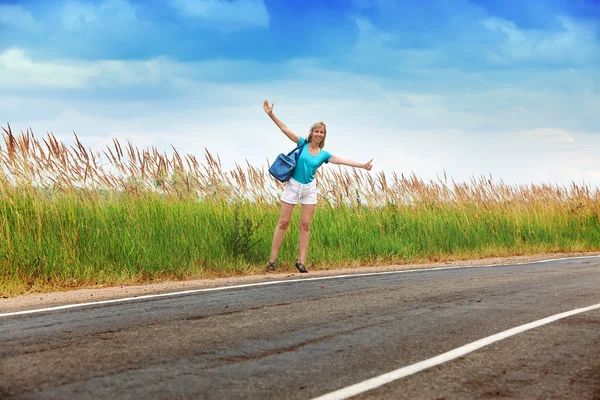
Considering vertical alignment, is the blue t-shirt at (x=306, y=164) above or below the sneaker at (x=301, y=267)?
above

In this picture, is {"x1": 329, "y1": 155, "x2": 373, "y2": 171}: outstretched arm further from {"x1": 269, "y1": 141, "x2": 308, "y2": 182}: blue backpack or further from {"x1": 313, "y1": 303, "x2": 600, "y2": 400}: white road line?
{"x1": 313, "y1": 303, "x2": 600, "y2": 400}: white road line

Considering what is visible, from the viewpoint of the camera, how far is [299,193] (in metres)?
13.5

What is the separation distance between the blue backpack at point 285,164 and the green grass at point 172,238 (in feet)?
5.37

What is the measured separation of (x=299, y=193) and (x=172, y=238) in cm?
251

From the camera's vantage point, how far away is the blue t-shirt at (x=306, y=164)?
1335cm

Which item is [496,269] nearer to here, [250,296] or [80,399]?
[250,296]

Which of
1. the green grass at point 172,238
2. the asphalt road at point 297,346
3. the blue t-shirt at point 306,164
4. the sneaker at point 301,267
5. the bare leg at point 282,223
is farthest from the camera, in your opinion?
the sneaker at point 301,267

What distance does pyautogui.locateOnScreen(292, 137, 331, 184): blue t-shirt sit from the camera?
1335cm

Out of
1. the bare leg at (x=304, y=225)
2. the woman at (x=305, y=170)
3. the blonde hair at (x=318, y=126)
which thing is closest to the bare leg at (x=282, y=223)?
the woman at (x=305, y=170)

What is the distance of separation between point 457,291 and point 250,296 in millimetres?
2991

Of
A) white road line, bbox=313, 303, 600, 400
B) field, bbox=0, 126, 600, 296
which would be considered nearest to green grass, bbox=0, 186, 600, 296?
field, bbox=0, 126, 600, 296

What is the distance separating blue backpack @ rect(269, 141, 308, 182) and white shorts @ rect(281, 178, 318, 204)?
18 centimetres

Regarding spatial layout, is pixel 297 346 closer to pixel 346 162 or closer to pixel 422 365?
pixel 422 365

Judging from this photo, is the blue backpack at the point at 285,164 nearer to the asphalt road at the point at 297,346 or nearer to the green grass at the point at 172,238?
the green grass at the point at 172,238
